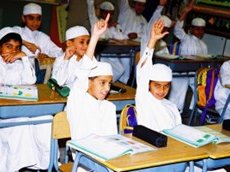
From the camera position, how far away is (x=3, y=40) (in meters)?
4.11

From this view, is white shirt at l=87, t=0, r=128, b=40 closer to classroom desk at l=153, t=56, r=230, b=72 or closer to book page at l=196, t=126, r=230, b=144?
classroom desk at l=153, t=56, r=230, b=72

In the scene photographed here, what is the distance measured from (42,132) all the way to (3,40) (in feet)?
2.85

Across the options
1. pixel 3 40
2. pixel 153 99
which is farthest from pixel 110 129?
pixel 3 40

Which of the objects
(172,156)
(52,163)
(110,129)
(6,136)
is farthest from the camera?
(6,136)

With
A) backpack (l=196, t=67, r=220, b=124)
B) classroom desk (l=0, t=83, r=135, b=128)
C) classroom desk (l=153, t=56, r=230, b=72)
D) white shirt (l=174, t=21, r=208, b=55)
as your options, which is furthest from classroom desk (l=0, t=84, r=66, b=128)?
white shirt (l=174, t=21, r=208, b=55)

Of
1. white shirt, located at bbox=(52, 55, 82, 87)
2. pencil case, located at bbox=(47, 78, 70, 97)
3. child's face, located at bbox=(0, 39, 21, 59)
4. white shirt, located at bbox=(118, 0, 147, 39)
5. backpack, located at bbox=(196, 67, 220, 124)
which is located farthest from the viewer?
white shirt, located at bbox=(118, 0, 147, 39)

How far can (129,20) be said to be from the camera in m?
8.78

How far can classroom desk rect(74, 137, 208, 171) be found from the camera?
2392 mm

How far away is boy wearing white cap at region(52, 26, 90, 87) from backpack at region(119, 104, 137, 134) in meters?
1.13

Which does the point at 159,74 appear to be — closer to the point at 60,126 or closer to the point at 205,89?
the point at 60,126

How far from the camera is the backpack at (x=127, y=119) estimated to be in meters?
3.30

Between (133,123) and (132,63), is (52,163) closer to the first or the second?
(133,123)

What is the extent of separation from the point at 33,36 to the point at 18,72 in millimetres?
1770

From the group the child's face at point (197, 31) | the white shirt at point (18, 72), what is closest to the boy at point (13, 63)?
the white shirt at point (18, 72)
